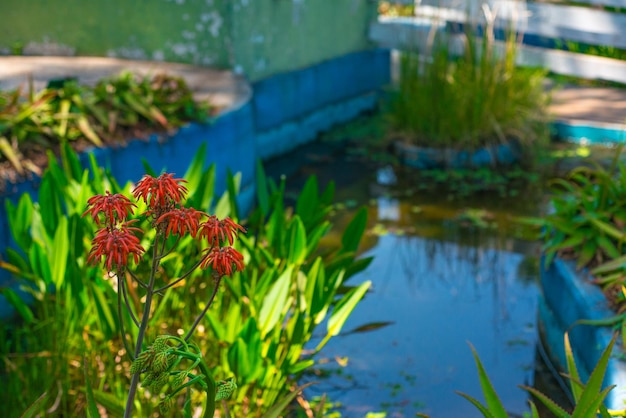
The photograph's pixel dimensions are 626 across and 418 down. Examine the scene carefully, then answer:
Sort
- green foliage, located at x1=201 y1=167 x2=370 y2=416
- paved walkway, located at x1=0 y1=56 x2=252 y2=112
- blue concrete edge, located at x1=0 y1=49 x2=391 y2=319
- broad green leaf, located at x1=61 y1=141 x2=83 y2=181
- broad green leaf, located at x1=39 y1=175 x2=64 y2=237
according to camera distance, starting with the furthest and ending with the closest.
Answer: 1. paved walkway, located at x1=0 y1=56 x2=252 y2=112
2. blue concrete edge, located at x1=0 y1=49 x2=391 y2=319
3. broad green leaf, located at x1=61 y1=141 x2=83 y2=181
4. broad green leaf, located at x1=39 y1=175 x2=64 y2=237
5. green foliage, located at x1=201 y1=167 x2=370 y2=416

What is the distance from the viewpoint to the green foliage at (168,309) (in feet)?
8.06

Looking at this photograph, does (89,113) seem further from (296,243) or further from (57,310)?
(296,243)

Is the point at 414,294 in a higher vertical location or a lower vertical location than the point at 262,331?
lower

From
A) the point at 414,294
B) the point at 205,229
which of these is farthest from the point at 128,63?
the point at 205,229

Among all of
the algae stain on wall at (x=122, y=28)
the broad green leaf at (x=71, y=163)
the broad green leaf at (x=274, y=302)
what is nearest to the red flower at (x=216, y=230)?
the broad green leaf at (x=274, y=302)

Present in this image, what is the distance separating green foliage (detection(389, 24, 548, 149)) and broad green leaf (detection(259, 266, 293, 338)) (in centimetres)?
325

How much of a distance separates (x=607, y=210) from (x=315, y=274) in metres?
1.34

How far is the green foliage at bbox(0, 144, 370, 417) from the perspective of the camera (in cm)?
246

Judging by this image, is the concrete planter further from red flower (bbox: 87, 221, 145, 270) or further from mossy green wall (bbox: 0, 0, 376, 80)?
red flower (bbox: 87, 221, 145, 270)

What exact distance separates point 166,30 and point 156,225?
4562 mm

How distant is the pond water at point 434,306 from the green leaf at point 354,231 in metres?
0.38

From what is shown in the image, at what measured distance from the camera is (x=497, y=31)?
24.8 feet

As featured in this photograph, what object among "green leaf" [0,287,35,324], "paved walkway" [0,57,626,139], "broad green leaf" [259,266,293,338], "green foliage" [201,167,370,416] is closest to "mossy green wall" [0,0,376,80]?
"paved walkway" [0,57,626,139]

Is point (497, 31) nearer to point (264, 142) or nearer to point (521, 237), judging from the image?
point (264, 142)
